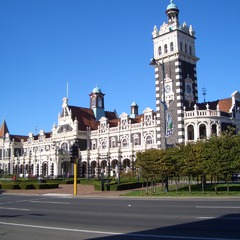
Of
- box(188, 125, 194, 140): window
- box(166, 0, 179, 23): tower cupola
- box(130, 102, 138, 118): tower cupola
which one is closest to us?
box(188, 125, 194, 140): window

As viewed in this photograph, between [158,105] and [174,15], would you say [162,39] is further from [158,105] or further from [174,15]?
[158,105]

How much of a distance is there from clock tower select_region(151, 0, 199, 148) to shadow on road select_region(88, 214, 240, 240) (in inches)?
1593

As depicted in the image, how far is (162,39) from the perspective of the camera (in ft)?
190

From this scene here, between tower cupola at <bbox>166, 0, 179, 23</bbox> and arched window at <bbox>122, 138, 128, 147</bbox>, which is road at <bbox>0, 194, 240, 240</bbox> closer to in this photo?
tower cupola at <bbox>166, 0, 179, 23</bbox>

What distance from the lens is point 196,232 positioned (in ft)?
36.7

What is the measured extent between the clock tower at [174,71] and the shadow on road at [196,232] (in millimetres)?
40455

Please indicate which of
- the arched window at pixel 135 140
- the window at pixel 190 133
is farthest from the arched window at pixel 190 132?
the arched window at pixel 135 140

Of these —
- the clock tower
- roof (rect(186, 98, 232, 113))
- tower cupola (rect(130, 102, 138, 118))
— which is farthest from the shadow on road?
tower cupola (rect(130, 102, 138, 118))

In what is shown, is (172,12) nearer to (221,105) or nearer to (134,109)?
(221,105)

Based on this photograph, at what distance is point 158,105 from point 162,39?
36.4 ft

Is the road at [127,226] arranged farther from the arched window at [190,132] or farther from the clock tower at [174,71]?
the arched window at [190,132]

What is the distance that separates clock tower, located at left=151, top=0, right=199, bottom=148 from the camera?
54.3 m

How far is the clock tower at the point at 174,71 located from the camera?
54312 mm

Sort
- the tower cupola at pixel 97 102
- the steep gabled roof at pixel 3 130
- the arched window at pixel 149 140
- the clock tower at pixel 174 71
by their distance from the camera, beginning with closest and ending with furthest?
the clock tower at pixel 174 71
the arched window at pixel 149 140
the tower cupola at pixel 97 102
the steep gabled roof at pixel 3 130
